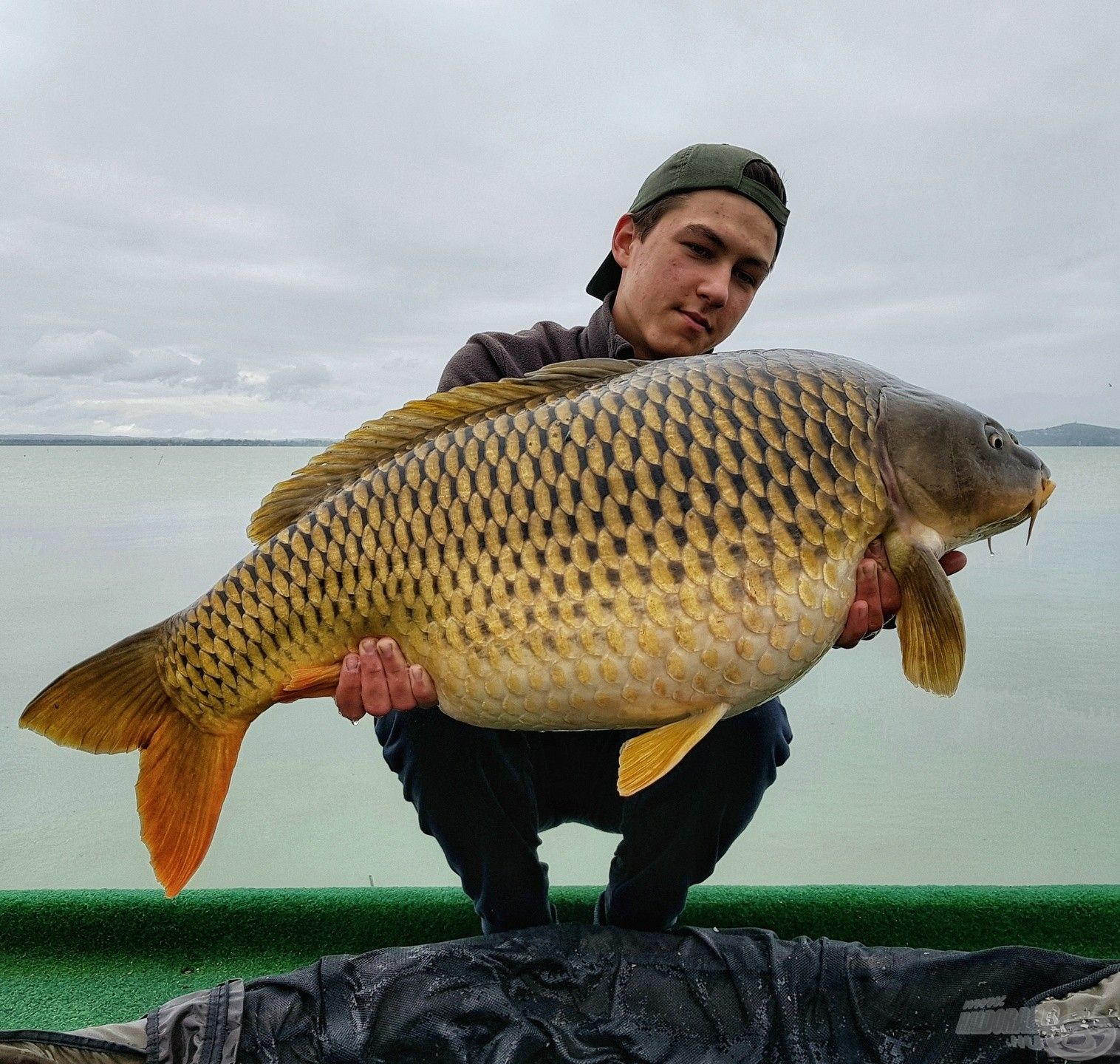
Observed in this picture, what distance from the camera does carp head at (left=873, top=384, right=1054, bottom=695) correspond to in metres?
0.97

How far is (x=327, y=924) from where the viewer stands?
54.3 inches

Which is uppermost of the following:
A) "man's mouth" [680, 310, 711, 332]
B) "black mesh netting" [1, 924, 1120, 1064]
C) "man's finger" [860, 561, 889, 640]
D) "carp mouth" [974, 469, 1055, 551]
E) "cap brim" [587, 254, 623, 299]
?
"cap brim" [587, 254, 623, 299]

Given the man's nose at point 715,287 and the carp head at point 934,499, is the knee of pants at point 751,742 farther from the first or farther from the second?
the man's nose at point 715,287

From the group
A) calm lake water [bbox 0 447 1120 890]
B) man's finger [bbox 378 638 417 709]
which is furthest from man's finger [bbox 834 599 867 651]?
calm lake water [bbox 0 447 1120 890]

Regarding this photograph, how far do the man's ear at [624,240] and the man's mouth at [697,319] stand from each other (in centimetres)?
16

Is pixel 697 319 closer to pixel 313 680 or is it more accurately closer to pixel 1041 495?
pixel 1041 495

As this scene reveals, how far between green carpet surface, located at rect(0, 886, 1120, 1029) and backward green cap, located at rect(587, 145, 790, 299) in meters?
1.06

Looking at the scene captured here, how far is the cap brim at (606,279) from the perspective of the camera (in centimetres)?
161

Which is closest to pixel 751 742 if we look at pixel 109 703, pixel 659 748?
pixel 659 748

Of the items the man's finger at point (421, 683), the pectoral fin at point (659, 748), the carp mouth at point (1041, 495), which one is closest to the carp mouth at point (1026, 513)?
the carp mouth at point (1041, 495)

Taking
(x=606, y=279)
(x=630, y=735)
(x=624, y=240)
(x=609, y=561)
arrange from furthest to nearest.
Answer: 1. (x=606, y=279)
2. (x=624, y=240)
3. (x=630, y=735)
4. (x=609, y=561)

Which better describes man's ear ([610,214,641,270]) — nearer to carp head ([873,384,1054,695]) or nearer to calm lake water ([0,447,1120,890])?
carp head ([873,384,1054,695])

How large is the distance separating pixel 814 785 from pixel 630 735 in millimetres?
902

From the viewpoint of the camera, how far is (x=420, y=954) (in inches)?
45.0
